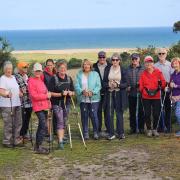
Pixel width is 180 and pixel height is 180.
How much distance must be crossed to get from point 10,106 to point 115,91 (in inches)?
96.4

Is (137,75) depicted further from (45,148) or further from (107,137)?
(45,148)

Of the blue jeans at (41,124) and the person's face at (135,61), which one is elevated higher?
the person's face at (135,61)

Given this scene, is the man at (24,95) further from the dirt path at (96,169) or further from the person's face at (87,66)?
the dirt path at (96,169)

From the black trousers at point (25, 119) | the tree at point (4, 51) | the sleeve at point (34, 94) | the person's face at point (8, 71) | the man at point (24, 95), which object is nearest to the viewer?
the sleeve at point (34, 94)

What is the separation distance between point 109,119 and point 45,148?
184 cm

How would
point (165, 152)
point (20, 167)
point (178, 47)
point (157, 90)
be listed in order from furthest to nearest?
1. point (178, 47)
2. point (157, 90)
3. point (165, 152)
4. point (20, 167)

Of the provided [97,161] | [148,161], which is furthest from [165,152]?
[97,161]

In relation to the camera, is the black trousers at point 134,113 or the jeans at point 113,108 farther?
the black trousers at point 134,113

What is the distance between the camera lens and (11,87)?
35.6 feet

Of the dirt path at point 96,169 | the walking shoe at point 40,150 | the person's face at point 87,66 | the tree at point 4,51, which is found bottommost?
the dirt path at point 96,169

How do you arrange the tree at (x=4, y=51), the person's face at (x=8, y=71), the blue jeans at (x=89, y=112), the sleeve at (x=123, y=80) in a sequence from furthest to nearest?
the tree at (x=4, y=51) → the blue jeans at (x=89, y=112) → the sleeve at (x=123, y=80) → the person's face at (x=8, y=71)

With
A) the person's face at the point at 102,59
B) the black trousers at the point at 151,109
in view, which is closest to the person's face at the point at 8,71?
the person's face at the point at 102,59

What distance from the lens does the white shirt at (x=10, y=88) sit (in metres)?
10.8

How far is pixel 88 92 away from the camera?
37.7ft
